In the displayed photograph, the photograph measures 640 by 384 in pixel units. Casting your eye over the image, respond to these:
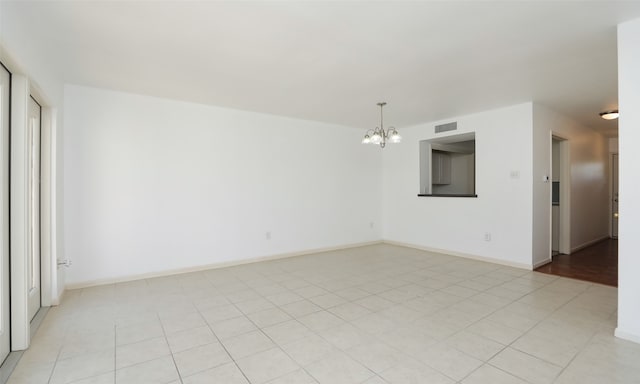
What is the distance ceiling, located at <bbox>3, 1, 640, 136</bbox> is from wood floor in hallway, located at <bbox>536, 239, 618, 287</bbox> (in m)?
2.39

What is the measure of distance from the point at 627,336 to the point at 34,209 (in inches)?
200

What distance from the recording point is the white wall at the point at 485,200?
4441mm

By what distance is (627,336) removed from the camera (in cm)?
232

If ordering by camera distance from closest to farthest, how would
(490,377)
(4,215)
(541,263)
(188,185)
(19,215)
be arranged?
(490,377), (4,215), (19,215), (188,185), (541,263)

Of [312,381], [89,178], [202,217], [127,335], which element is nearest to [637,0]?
[312,381]

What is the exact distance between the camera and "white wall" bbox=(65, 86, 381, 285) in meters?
3.69

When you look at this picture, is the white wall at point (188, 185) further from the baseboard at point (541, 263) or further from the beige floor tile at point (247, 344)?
the baseboard at point (541, 263)

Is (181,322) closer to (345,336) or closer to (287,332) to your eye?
(287,332)

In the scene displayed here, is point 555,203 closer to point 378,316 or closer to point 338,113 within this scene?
point 338,113

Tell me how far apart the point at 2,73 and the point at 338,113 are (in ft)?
12.8

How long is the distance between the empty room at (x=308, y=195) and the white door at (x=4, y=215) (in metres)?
0.03

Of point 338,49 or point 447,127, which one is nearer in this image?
point 338,49

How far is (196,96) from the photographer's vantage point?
13.4 feet

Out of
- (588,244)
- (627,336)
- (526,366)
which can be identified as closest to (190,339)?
(526,366)
